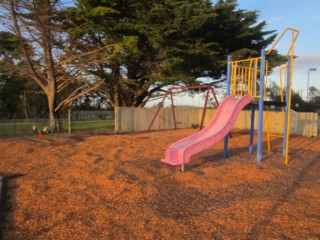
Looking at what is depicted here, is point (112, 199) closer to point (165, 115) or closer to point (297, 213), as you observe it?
point (297, 213)

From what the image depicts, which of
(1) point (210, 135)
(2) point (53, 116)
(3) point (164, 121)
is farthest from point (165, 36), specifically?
(1) point (210, 135)

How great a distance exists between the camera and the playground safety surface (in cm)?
423

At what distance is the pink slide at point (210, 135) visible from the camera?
800cm

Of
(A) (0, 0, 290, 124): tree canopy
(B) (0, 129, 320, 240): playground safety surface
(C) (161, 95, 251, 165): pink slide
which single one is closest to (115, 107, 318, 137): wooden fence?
(A) (0, 0, 290, 124): tree canopy

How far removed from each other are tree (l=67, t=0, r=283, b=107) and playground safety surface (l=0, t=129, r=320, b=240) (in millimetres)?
10849

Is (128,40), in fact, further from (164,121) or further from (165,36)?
(164,121)

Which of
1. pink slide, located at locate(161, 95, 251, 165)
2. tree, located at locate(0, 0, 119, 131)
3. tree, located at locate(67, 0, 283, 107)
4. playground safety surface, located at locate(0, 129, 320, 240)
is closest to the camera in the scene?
playground safety surface, located at locate(0, 129, 320, 240)

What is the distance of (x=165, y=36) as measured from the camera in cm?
1914

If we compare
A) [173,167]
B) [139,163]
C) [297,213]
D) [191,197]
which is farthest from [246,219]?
[139,163]

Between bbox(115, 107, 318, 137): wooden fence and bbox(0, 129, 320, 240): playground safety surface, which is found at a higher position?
bbox(115, 107, 318, 137): wooden fence

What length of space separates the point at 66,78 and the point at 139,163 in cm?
1356

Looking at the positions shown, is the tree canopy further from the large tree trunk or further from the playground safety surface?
the playground safety surface

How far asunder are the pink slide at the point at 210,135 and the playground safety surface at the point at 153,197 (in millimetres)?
373

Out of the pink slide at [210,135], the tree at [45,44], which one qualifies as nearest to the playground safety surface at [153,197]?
the pink slide at [210,135]
